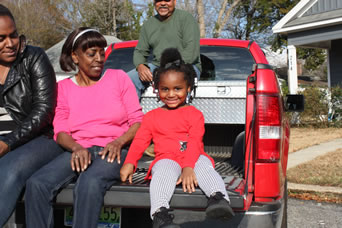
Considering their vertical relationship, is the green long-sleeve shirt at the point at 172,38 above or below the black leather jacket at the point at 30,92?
above

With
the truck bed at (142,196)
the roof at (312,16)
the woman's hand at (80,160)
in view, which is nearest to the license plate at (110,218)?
the truck bed at (142,196)

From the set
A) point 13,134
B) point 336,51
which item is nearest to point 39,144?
point 13,134

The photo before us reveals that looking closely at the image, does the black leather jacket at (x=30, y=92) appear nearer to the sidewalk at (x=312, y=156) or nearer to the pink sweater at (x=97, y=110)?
the pink sweater at (x=97, y=110)

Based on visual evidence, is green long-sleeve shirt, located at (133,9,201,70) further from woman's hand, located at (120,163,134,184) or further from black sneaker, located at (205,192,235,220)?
black sneaker, located at (205,192,235,220)

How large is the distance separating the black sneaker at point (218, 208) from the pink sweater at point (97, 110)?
975mm

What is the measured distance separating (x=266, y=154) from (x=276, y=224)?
45 cm

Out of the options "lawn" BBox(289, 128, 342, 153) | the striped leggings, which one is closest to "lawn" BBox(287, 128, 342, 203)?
"lawn" BBox(289, 128, 342, 153)

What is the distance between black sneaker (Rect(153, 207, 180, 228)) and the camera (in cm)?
237

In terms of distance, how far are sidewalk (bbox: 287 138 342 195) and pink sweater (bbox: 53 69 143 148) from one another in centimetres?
375

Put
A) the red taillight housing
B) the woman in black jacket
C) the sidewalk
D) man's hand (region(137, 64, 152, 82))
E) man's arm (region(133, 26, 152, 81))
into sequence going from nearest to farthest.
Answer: the red taillight housing < the woman in black jacket < man's hand (region(137, 64, 152, 82)) < man's arm (region(133, 26, 152, 81)) < the sidewalk

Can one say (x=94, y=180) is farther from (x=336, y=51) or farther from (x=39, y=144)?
(x=336, y=51)

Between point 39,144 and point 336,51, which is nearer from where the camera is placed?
point 39,144

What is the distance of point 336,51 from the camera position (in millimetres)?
16891

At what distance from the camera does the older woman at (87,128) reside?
2604 millimetres
